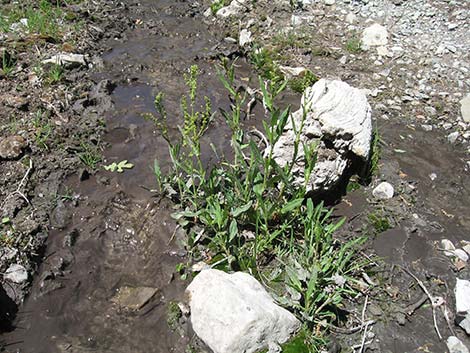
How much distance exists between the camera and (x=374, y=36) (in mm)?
7453

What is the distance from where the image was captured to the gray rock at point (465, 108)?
6.06 meters

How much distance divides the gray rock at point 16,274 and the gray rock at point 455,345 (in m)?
3.92

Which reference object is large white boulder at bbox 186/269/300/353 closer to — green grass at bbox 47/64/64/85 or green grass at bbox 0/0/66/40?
green grass at bbox 47/64/64/85

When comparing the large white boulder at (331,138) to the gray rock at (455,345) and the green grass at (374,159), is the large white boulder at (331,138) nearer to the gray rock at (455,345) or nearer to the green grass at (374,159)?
the green grass at (374,159)

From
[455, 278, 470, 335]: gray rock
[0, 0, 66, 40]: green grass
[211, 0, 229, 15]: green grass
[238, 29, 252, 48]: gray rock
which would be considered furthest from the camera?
[211, 0, 229, 15]: green grass

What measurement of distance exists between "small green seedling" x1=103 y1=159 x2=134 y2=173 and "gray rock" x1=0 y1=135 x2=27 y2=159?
3.40ft

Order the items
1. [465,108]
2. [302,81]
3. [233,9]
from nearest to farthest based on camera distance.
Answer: [465,108]
[302,81]
[233,9]

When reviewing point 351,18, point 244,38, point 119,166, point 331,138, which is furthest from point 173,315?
point 351,18

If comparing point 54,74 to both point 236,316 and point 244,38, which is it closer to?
point 244,38

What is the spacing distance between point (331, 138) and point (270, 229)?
1.31 metres

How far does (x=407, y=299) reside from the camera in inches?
154

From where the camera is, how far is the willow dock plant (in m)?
3.72

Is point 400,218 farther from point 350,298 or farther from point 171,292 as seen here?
point 171,292

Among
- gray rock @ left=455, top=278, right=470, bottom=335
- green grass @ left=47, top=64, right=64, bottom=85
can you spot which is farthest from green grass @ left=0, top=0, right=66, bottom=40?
gray rock @ left=455, top=278, right=470, bottom=335
